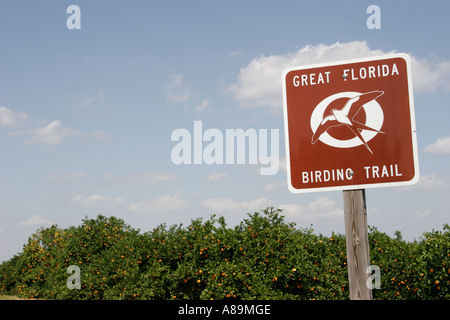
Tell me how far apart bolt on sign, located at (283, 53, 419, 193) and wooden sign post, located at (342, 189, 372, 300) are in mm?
126

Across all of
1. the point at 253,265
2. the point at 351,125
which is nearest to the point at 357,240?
the point at 351,125

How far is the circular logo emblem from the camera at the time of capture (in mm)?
3936

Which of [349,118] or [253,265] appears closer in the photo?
[349,118]

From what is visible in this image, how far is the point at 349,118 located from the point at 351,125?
0.07m

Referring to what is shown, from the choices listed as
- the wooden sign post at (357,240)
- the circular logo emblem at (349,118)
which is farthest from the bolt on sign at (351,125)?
the wooden sign post at (357,240)

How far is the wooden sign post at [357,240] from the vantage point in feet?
12.8

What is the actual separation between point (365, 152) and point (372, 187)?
1.09 feet

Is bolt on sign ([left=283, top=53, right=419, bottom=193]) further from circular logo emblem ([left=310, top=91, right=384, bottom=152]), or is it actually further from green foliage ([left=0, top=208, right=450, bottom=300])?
green foliage ([left=0, top=208, right=450, bottom=300])

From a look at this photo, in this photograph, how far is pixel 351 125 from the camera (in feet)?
13.0

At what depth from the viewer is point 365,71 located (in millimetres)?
4035

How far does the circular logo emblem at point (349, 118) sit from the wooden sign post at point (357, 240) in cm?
49

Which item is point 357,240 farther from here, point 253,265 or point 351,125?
point 253,265

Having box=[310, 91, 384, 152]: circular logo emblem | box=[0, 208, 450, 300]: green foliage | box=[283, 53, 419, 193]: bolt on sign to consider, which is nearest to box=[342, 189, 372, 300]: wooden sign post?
box=[283, 53, 419, 193]: bolt on sign
